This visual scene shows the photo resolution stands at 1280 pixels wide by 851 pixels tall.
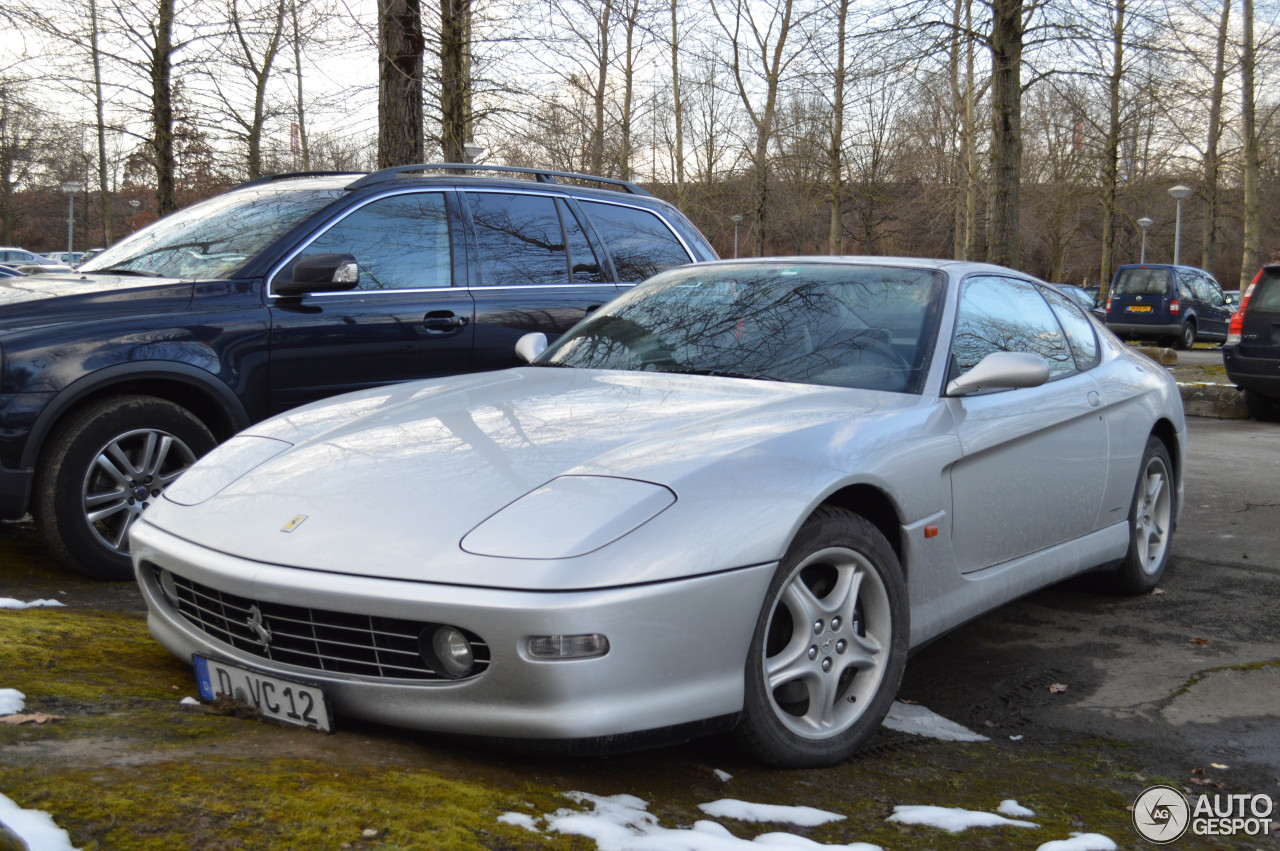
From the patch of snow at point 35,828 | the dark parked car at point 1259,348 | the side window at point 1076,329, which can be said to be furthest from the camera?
the dark parked car at point 1259,348

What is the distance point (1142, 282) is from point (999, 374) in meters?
24.0

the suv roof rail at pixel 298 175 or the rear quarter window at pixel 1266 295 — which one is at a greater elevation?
the suv roof rail at pixel 298 175

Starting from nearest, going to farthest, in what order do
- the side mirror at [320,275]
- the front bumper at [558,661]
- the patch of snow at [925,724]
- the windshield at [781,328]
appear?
the front bumper at [558,661]
the patch of snow at [925,724]
the windshield at [781,328]
the side mirror at [320,275]

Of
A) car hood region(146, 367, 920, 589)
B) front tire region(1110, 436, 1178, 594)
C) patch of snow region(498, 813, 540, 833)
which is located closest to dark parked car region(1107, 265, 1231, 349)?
front tire region(1110, 436, 1178, 594)

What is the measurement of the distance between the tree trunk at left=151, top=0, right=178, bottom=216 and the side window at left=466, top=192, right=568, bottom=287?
41.4 ft

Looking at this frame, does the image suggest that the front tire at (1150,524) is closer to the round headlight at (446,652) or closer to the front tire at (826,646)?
the front tire at (826,646)

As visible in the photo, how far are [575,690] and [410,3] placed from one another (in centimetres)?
891

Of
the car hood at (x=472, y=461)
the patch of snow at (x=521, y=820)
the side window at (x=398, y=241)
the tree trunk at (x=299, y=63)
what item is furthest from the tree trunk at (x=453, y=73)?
the patch of snow at (x=521, y=820)

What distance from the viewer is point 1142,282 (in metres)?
25.2

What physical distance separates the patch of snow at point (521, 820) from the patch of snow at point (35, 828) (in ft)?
2.56

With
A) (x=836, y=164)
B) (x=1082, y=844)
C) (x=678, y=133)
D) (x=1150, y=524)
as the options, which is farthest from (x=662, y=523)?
(x=678, y=133)

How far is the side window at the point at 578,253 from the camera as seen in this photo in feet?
20.4

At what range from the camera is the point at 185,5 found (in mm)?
16125

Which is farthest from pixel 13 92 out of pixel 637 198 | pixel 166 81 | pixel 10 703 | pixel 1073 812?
pixel 1073 812
